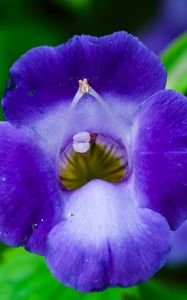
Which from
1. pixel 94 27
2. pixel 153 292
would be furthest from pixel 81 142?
pixel 94 27

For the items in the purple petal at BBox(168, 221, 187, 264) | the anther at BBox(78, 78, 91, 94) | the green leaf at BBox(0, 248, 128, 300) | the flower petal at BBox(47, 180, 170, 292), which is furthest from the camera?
the purple petal at BBox(168, 221, 187, 264)

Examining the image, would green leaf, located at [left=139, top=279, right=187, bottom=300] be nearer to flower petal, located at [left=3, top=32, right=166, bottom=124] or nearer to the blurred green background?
the blurred green background

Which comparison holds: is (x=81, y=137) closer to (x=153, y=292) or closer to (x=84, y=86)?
(x=84, y=86)

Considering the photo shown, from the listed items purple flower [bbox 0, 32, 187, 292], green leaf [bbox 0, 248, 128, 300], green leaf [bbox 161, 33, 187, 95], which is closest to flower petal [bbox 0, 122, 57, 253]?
purple flower [bbox 0, 32, 187, 292]

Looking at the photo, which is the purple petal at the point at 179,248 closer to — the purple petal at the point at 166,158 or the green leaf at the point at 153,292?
the green leaf at the point at 153,292

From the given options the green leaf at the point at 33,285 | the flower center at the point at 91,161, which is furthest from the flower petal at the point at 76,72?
the green leaf at the point at 33,285

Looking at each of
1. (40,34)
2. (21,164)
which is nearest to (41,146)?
(21,164)

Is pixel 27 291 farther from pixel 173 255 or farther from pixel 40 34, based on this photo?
pixel 40 34
